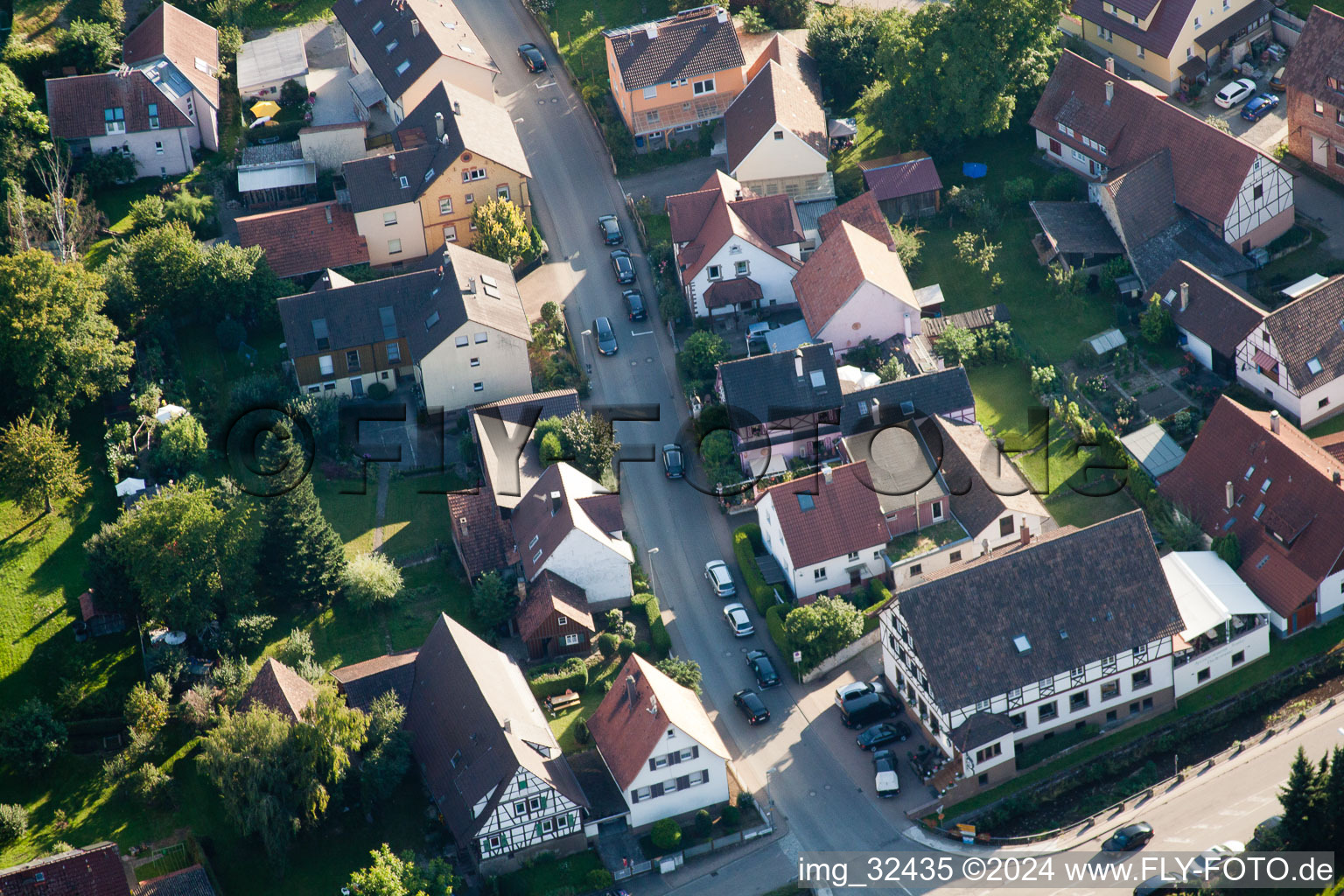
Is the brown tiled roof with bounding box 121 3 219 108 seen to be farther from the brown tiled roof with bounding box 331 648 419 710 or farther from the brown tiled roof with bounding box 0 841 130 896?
the brown tiled roof with bounding box 0 841 130 896

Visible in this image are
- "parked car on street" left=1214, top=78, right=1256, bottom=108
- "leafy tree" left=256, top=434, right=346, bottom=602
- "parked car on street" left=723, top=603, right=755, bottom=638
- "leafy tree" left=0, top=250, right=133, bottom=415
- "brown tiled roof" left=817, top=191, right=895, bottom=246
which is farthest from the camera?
"parked car on street" left=1214, top=78, right=1256, bottom=108

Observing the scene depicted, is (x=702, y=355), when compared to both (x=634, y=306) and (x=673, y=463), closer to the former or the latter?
(x=673, y=463)

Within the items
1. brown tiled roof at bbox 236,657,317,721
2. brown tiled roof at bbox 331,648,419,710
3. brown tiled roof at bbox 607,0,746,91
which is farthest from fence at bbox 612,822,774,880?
brown tiled roof at bbox 607,0,746,91

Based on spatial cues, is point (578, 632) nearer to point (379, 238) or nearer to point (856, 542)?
point (856, 542)

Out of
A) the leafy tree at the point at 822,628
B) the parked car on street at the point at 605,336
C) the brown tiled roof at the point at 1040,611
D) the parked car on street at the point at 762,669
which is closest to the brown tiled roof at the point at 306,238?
the parked car on street at the point at 605,336

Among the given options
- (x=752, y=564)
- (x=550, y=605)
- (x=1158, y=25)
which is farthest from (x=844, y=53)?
(x=550, y=605)

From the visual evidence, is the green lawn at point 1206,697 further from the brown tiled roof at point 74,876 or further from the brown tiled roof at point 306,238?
the brown tiled roof at point 306,238
